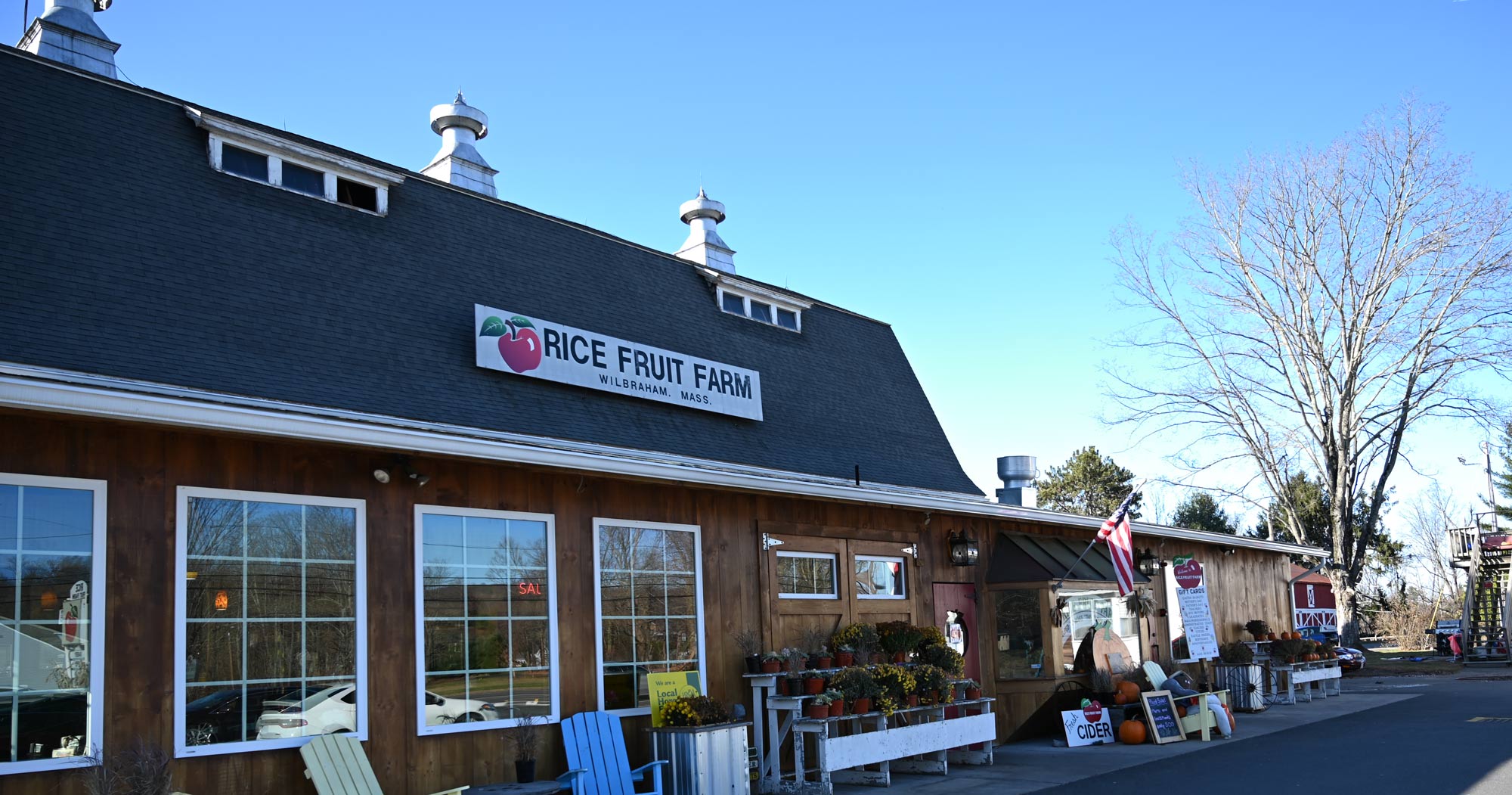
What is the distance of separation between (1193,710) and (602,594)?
7.83m

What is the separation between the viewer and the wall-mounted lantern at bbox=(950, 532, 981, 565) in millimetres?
12930

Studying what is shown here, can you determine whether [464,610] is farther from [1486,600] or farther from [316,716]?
[1486,600]

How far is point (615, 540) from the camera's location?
30.8 ft

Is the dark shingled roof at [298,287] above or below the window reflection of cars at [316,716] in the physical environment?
above

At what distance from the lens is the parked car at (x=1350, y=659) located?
2552cm

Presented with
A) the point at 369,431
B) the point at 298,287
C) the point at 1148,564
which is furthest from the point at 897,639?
the point at 1148,564

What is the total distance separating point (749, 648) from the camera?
10234 mm

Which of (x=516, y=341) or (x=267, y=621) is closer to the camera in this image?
(x=267, y=621)

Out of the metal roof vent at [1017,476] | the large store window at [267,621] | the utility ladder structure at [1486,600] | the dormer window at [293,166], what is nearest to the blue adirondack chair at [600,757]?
the large store window at [267,621]

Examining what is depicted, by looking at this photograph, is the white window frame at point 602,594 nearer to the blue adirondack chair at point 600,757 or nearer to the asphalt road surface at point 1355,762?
the blue adirondack chair at point 600,757

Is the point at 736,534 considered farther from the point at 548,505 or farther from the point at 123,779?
the point at 123,779

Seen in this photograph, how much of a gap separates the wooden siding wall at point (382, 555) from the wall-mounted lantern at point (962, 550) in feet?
7.19

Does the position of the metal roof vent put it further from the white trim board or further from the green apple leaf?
the green apple leaf

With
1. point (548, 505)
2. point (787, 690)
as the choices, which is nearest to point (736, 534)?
point (787, 690)
